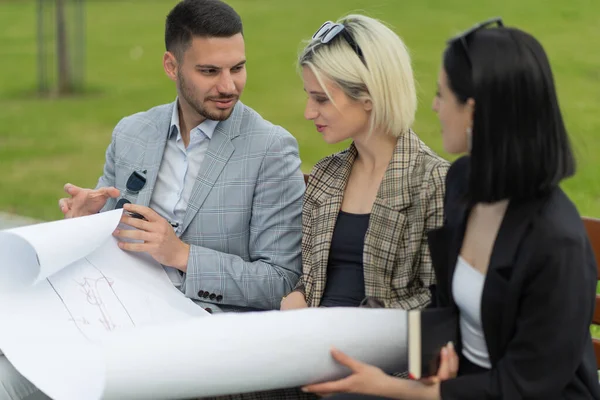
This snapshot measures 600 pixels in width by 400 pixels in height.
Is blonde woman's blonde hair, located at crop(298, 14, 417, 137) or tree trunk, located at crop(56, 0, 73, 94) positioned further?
tree trunk, located at crop(56, 0, 73, 94)

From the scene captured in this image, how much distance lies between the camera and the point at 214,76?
3.19 m

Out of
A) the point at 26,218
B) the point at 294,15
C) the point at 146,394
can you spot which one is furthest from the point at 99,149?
the point at 146,394

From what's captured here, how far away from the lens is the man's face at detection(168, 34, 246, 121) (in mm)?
3166

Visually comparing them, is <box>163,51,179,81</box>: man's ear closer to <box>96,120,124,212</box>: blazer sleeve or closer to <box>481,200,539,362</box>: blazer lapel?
<box>96,120,124,212</box>: blazer sleeve

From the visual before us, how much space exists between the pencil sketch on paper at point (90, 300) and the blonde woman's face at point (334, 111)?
0.80 m

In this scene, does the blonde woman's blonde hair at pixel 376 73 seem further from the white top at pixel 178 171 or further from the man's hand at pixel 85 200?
the man's hand at pixel 85 200

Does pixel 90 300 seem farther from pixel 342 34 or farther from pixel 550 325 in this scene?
pixel 550 325

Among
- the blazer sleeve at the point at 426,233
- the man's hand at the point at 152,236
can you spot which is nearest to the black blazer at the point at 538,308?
the blazer sleeve at the point at 426,233

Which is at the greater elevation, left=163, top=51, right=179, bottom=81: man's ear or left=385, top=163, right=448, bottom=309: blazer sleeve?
left=163, top=51, right=179, bottom=81: man's ear

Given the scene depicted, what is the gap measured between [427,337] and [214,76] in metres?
1.38

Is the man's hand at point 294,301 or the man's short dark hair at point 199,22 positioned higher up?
the man's short dark hair at point 199,22

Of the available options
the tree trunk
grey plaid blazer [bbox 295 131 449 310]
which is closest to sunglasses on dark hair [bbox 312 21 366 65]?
grey plaid blazer [bbox 295 131 449 310]

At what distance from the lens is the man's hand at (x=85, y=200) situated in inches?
120

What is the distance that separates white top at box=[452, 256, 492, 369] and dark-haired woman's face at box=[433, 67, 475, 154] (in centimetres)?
29
